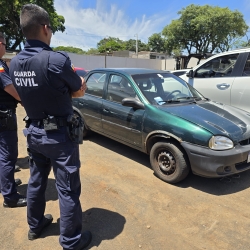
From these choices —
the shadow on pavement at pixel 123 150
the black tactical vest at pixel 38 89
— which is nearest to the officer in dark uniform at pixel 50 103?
the black tactical vest at pixel 38 89

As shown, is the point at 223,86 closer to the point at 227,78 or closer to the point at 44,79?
the point at 227,78

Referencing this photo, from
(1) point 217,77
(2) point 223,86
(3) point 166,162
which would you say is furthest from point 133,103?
(1) point 217,77

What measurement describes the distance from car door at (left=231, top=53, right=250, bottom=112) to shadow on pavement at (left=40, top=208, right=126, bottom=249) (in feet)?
11.9

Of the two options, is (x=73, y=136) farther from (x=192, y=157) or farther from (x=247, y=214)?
(x=247, y=214)

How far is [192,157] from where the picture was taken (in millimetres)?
3006

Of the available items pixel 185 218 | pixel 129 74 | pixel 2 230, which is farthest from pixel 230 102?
pixel 2 230

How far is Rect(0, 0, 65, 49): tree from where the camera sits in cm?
2214

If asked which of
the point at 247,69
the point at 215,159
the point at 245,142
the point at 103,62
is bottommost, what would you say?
the point at 215,159

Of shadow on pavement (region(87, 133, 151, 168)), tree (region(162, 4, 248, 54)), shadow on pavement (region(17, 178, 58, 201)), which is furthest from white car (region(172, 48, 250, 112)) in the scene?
tree (region(162, 4, 248, 54))

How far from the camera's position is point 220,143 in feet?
9.67

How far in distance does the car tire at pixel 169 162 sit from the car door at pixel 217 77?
2591 millimetres

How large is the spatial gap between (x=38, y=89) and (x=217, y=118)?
2485mm

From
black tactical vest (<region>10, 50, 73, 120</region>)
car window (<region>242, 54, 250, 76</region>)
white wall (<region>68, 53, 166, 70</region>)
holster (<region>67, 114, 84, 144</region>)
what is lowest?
holster (<region>67, 114, 84, 144</region>)

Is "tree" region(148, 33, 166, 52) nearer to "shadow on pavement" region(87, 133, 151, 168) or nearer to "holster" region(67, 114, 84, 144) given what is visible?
"shadow on pavement" region(87, 133, 151, 168)
